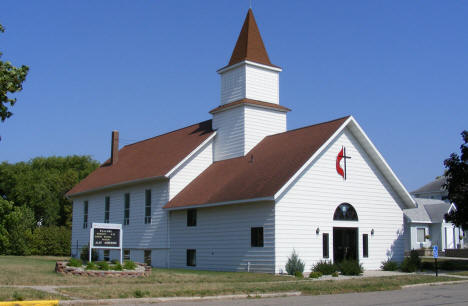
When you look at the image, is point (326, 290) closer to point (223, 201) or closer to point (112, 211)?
point (223, 201)

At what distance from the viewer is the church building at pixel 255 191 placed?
2603cm

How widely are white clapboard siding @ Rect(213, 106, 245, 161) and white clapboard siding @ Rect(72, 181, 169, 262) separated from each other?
4001 mm

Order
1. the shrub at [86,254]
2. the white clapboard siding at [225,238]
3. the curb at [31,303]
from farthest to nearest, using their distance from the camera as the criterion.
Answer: the shrub at [86,254]
the white clapboard siding at [225,238]
the curb at [31,303]

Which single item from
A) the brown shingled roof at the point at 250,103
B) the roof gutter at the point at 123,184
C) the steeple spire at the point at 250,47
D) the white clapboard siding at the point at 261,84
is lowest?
the roof gutter at the point at 123,184

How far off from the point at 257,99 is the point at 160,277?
14.9 m

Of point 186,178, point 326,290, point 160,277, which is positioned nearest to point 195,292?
point 326,290

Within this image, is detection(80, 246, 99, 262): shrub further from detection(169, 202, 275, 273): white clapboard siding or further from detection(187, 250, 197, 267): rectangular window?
detection(187, 250, 197, 267): rectangular window

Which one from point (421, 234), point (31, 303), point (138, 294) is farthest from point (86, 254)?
point (421, 234)

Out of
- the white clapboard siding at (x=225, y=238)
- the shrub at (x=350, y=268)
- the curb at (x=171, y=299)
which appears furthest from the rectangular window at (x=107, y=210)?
the curb at (x=171, y=299)

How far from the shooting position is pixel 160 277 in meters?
21.8

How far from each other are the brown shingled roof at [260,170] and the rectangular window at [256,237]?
1.68m

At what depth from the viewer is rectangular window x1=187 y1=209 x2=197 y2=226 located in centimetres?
3020

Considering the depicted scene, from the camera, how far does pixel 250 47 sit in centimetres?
3447

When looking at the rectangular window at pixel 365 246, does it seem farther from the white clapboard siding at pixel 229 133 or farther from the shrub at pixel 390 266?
the white clapboard siding at pixel 229 133
